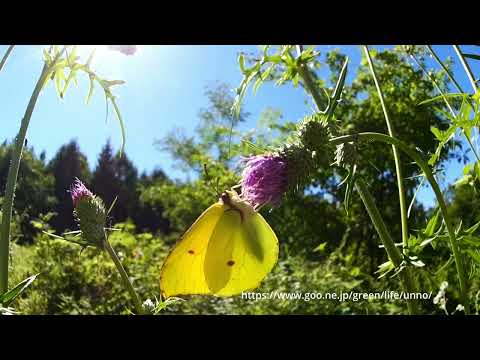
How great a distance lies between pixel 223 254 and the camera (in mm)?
1001

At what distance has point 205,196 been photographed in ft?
10.7

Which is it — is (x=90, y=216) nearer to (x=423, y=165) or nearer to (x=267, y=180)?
(x=267, y=180)

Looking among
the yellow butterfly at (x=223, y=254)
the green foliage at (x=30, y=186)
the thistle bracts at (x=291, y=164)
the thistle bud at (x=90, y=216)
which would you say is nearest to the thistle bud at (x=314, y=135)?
the thistle bracts at (x=291, y=164)

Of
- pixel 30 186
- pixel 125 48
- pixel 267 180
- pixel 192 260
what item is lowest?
pixel 192 260

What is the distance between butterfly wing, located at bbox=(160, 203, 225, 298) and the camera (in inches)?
→ 39.1

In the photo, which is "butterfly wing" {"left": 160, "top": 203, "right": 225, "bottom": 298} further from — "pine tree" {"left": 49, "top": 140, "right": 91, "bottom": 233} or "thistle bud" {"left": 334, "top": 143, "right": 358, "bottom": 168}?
"pine tree" {"left": 49, "top": 140, "right": 91, "bottom": 233}

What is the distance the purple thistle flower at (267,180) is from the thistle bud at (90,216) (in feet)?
0.98

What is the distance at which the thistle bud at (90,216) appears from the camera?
3.14 ft

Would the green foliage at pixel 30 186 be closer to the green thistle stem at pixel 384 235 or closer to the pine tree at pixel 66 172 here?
the pine tree at pixel 66 172

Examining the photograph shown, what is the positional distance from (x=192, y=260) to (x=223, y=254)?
2.9 inches

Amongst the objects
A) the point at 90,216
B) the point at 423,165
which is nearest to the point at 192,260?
the point at 90,216
